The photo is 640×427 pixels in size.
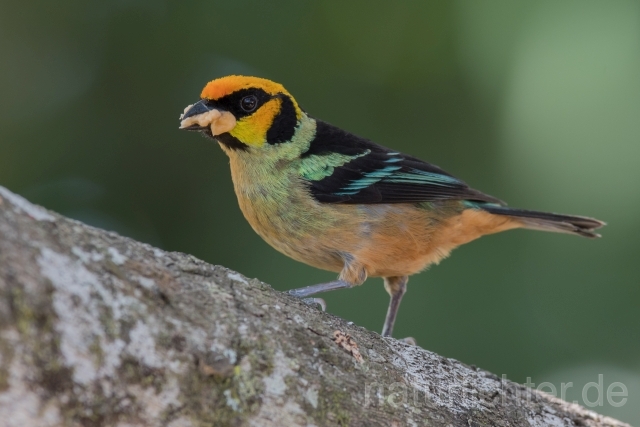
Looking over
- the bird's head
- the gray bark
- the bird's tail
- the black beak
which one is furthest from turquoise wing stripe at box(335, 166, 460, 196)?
the gray bark

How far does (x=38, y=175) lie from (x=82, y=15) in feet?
4.22

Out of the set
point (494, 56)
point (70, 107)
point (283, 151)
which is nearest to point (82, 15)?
point (70, 107)

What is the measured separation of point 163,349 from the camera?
1843mm

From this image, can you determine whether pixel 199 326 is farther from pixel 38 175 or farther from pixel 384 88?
pixel 384 88

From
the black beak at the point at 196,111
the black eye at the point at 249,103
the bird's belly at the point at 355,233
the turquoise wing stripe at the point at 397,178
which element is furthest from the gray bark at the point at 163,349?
the black eye at the point at 249,103

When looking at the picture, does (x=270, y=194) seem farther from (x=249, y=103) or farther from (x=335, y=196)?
(x=249, y=103)

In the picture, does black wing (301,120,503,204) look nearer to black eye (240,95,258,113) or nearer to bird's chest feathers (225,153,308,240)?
bird's chest feathers (225,153,308,240)

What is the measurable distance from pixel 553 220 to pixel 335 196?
5.26 feet

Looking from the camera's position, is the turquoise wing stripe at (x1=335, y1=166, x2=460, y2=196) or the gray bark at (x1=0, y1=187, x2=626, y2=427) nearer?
the gray bark at (x1=0, y1=187, x2=626, y2=427)

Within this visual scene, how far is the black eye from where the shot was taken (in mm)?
4039

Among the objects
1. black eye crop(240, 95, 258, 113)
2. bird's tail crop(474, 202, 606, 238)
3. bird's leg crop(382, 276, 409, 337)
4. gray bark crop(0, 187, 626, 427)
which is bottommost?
gray bark crop(0, 187, 626, 427)

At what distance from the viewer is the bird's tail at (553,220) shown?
176 inches

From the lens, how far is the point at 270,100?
4.18 metres

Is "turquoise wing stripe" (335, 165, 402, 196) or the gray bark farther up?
"turquoise wing stripe" (335, 165, 402, 196)
